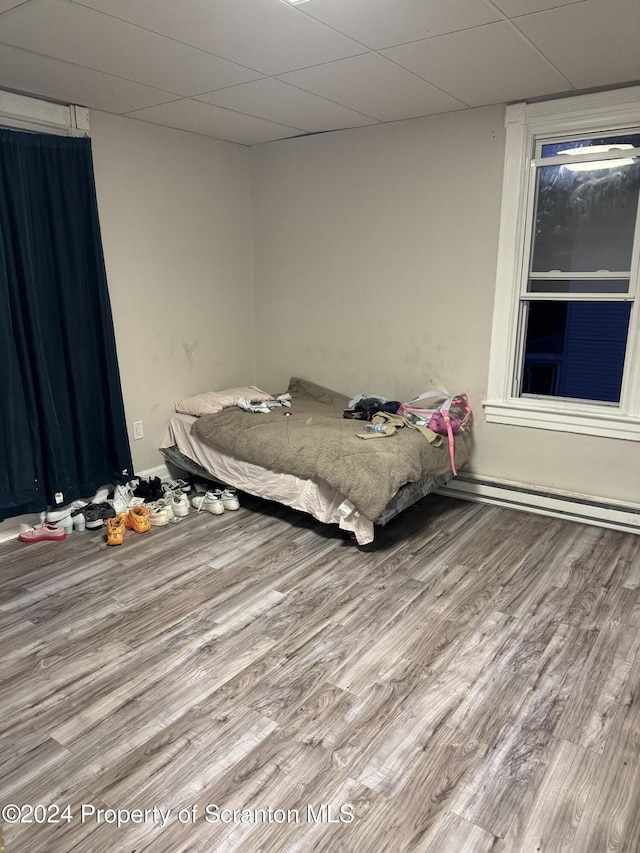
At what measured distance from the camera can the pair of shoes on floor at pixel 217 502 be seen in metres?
3.72

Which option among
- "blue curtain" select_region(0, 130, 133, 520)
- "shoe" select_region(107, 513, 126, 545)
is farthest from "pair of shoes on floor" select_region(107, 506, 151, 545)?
"blue curtain" select_region(0, 130, 133, 520)

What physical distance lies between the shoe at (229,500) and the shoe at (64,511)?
2.75 ft

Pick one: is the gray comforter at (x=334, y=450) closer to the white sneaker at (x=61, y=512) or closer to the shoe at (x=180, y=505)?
the shoe at (x=180, y=505)

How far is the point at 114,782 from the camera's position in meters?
1.76

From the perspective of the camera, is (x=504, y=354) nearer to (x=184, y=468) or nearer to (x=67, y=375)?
(x=184, y=468)

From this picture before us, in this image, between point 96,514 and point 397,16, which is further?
point 96,514

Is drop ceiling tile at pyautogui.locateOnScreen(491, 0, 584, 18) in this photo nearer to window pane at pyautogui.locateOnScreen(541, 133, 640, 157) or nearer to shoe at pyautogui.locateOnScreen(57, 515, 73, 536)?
window pane at pyautogui.locateOnScreen(541, 133, 640, 157)

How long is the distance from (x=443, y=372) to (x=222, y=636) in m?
2.27

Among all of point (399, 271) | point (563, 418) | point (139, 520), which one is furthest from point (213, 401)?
point (563, 418)

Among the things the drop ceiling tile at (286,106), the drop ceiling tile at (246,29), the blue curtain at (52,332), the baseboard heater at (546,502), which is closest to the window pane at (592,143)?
the drop ceiling tile at (286,106)

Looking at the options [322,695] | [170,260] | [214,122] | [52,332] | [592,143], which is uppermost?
[214,122]

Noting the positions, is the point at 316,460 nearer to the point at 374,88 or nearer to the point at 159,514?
the point at 159,514

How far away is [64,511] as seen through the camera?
3.46m

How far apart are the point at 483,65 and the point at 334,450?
6.46ft
